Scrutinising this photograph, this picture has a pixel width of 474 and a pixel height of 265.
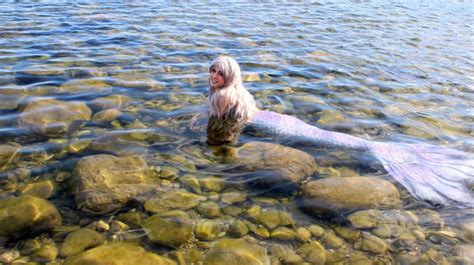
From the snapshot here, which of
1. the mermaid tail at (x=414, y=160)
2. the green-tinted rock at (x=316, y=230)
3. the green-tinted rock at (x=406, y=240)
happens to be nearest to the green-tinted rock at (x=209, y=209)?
the green-tinted rock at (x=316, y=230)

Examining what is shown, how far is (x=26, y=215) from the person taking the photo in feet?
15.1

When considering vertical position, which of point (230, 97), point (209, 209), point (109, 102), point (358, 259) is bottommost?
point (358, 259)

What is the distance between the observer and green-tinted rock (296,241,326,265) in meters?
4.45

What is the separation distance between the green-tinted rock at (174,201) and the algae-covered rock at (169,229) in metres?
0.18

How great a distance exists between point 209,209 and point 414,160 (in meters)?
3.30

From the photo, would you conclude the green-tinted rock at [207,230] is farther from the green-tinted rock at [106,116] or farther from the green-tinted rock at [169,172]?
the green-tinted rock at [106,116]

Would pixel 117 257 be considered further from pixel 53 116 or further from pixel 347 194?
pixel 53 116

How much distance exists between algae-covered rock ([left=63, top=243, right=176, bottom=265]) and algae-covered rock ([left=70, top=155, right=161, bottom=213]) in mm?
823

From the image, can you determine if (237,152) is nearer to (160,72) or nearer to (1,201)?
(1,201)

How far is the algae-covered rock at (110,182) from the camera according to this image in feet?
16.5

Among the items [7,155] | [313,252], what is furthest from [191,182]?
[7,155]

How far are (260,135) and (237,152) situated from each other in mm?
840

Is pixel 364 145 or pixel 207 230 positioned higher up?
pixel 364 145

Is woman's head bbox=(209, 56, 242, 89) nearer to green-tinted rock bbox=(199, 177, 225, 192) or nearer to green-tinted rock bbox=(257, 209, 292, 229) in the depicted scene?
green-tinted rock bbox=(199, 177, 225, 192)
